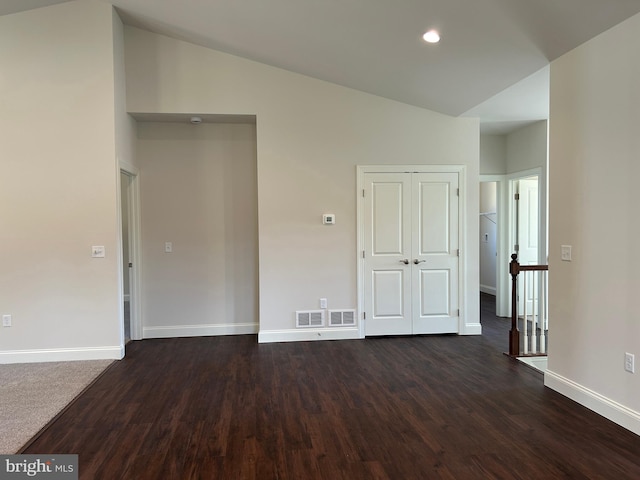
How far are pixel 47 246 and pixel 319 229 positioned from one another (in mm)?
2941

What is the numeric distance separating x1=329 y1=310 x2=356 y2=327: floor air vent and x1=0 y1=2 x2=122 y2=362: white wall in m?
2.40

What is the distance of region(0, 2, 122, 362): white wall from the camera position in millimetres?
3947

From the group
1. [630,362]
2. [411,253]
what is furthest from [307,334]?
[630,362]

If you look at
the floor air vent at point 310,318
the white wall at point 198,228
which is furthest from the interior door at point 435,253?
the white wall at point 198,228

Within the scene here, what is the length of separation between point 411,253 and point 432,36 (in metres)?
2.47

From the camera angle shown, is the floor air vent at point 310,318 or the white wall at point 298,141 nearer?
the white wall at point 298,141

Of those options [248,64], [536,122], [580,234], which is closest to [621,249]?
[580,234]

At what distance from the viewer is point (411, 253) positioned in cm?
482

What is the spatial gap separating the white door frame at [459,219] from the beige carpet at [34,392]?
2.90 meters

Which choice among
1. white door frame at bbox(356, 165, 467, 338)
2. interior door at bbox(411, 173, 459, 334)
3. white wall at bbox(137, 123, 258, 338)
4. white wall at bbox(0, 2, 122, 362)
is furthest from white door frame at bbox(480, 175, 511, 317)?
white wall at bbox(0, 2, 122, 362)

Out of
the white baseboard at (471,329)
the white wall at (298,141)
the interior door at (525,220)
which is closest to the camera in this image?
the white wall at (298,141)

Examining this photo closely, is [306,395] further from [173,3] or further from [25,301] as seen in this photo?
[173,3]

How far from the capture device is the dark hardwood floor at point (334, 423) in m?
2.16

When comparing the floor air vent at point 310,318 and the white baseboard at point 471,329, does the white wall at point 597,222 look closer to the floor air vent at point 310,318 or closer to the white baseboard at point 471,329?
the white baseboard at point 471,329
